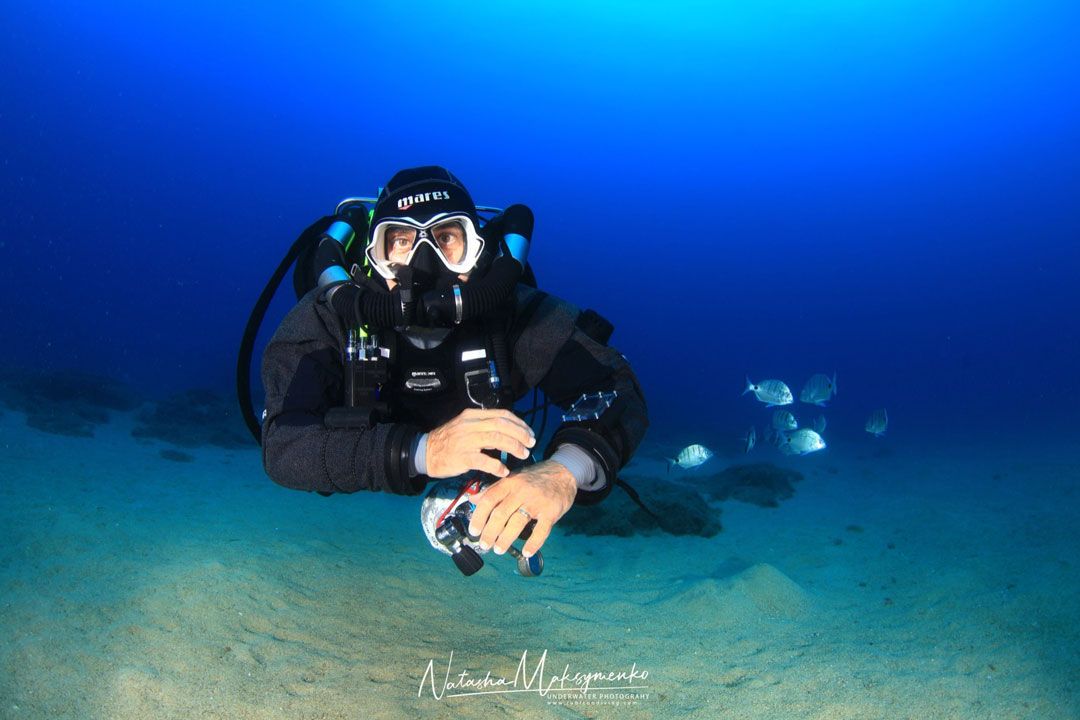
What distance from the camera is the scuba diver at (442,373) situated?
2.04 meters

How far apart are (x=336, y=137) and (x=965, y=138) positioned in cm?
13109

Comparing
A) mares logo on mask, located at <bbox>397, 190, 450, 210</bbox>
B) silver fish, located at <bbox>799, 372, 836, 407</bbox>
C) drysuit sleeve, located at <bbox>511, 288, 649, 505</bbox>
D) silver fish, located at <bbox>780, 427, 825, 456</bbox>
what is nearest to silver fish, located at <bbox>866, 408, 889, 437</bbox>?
silver fish, located at <bbox>799, 372, 836, 407</bbox>

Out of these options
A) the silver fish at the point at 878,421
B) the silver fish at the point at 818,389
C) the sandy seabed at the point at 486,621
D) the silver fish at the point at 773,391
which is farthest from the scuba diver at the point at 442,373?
the silver fish at the point at 878,421

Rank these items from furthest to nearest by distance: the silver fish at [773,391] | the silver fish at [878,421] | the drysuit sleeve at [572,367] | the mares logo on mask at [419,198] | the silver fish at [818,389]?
the silver fish at [878,421]
the silver fish at [818,389]
the silver fish at [773,391]
the mares logo on mask at [419,198]
the drysuit sleeve at [572,367]

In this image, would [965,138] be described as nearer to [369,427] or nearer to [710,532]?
[710,532]

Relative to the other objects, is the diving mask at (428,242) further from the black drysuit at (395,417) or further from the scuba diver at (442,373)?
the black drysuit at (395,417)

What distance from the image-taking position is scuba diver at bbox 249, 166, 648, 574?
2037 mm

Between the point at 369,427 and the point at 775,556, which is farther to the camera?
the point at 775,556

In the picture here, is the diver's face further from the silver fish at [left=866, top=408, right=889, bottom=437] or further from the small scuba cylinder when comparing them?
the silver fish at [left=866, top=408, right=889, bottom=437]

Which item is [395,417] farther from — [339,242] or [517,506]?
[517,506]

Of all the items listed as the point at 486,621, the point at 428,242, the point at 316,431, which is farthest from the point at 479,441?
the point at 486,621

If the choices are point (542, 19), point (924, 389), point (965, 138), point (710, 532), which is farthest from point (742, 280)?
point (710, 532)

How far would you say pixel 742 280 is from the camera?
5404 inches

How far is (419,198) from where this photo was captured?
3.20m
